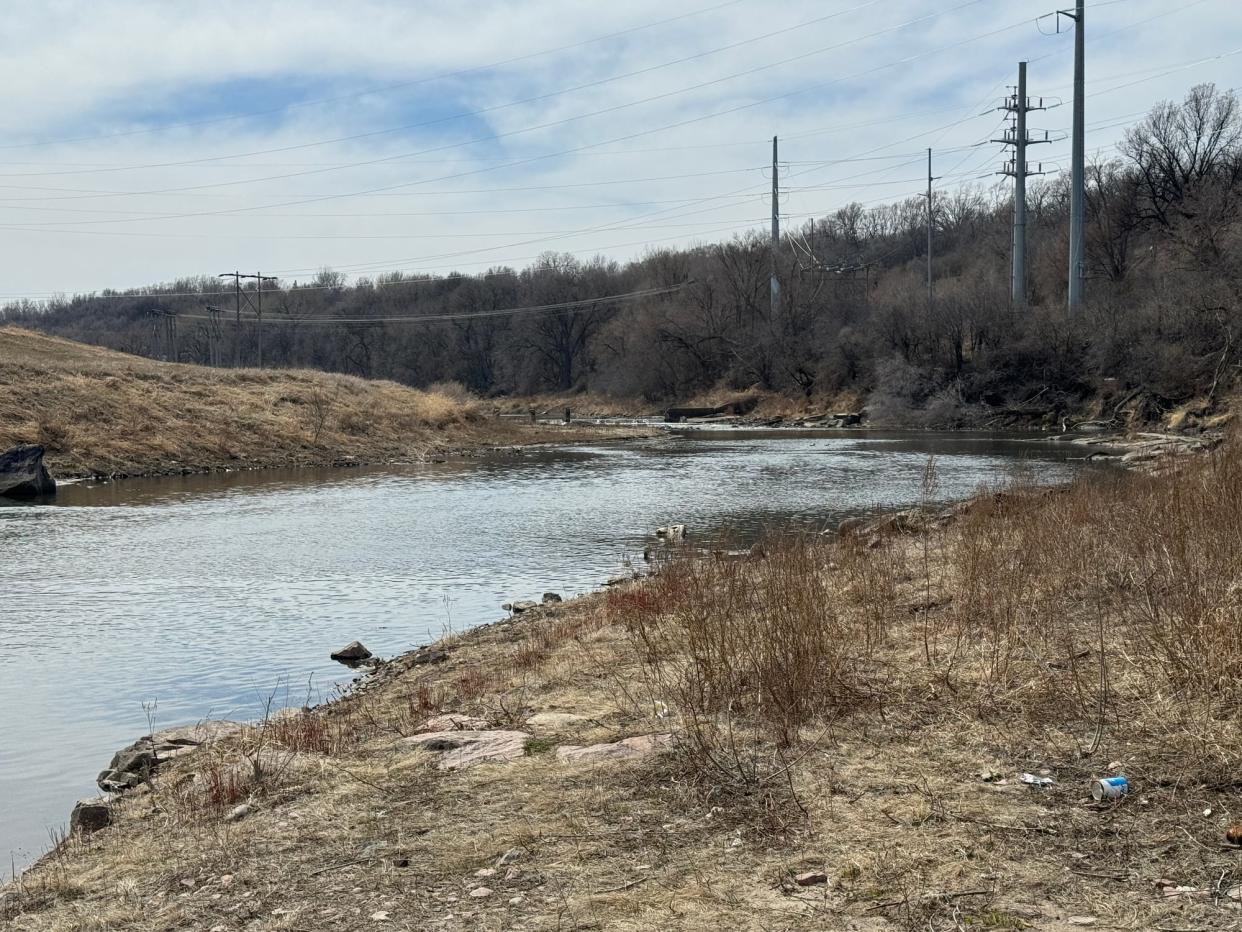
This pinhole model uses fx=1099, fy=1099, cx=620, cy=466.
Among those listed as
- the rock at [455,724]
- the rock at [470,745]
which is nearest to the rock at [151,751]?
the rock at [455,724]

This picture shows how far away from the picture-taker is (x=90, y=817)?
680cm

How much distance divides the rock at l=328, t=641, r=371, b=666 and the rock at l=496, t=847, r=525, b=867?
24.2 feet

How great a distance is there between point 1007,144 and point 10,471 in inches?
2158

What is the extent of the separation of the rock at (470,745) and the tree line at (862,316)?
3303 centimetres

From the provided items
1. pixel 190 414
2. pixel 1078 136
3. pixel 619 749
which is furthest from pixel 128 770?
pixel 1078 136

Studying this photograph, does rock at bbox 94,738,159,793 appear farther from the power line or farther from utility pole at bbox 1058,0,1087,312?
the power line

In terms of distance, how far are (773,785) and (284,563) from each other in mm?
15598

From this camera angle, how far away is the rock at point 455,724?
759cm

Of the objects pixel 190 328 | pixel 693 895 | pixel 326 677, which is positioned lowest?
pixel 326 677

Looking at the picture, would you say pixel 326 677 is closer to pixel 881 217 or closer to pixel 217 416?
pixel 217 416

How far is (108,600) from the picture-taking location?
1609cm

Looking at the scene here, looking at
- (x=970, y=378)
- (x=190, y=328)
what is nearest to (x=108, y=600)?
(x=970, y=378)

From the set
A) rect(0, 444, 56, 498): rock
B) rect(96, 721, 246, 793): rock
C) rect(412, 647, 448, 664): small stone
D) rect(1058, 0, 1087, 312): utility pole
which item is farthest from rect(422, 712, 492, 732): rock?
rect(1058, 0, 1087, 312): utility pole

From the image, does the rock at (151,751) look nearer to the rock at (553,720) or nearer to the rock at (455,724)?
the rock at (455,724)
